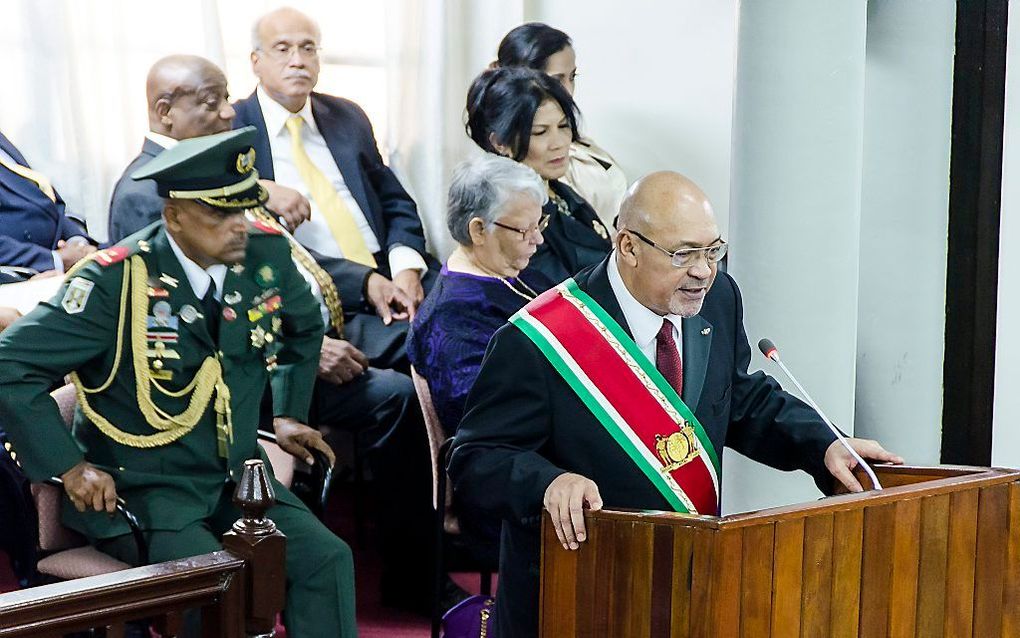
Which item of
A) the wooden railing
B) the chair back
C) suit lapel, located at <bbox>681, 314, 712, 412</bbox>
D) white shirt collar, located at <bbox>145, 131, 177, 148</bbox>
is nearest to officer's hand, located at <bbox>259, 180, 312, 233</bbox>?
white shirt collar, located at <bbox>145, 131, 177, 148</bbox>

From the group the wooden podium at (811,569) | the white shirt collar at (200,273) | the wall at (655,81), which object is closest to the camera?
the wooden podium at (811,569)

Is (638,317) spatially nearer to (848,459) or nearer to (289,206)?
(848,459)

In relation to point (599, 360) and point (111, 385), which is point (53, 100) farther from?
point (599, 360)

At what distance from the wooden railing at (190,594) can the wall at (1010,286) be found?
276 centimetres

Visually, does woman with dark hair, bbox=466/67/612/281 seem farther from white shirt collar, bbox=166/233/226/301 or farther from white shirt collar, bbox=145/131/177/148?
white shirt collar, bbox=166/233/226/301

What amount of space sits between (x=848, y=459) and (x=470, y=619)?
1144 mm

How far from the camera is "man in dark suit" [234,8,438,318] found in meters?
4.41

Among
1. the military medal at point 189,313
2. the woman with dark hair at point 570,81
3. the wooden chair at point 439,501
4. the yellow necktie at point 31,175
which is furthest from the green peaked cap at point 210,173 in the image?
the woman with dark hair at point 570,81

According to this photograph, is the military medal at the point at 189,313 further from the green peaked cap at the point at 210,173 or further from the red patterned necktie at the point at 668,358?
the red patterned necktie at the point at 668,358

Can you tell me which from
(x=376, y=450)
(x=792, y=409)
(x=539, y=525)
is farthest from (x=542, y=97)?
(x=539, y=525)

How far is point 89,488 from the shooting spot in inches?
115

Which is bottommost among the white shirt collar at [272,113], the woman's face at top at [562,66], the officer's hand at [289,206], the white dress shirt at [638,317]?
the white dress shirt at [638,317]

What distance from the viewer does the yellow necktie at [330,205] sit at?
4.41 metres

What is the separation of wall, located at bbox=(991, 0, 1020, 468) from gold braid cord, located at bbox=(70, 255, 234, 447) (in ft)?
8.18
